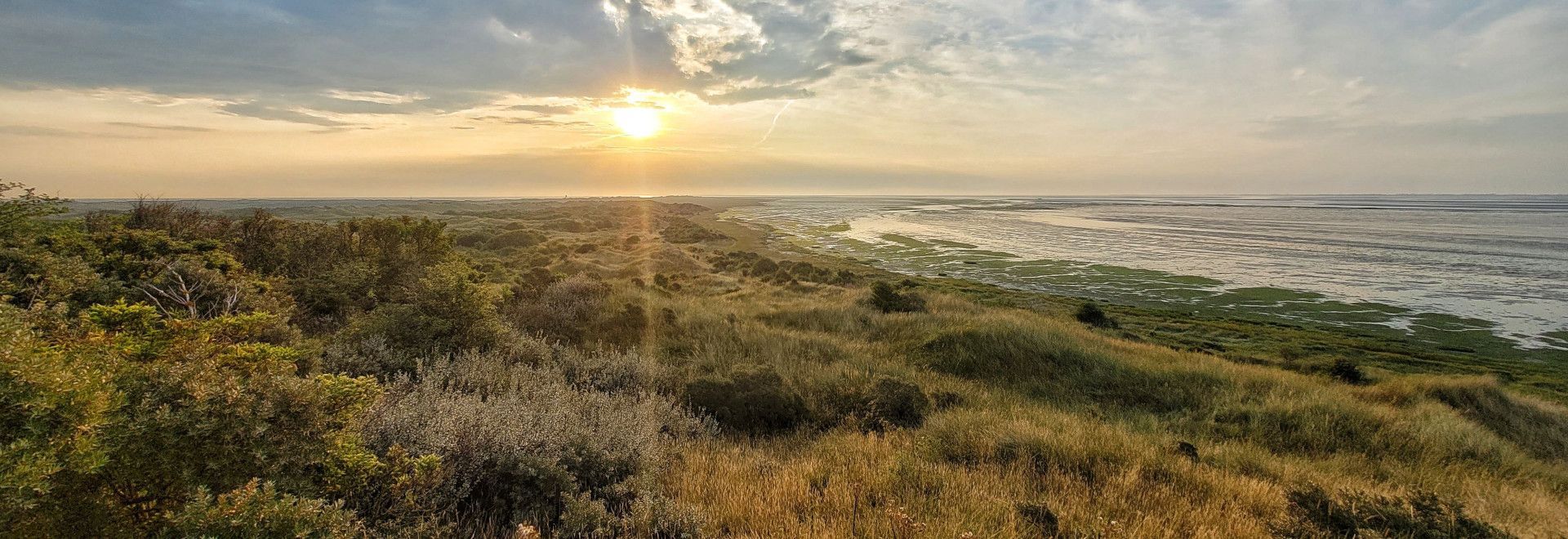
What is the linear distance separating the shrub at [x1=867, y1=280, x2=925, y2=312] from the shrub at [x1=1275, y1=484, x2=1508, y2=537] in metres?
13.8

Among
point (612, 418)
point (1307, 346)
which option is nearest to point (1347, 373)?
point (1307, 346)

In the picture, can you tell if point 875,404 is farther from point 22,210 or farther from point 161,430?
point 22,210

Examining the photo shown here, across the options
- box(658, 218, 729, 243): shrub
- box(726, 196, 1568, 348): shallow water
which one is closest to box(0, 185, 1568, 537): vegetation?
box(726, 196, 1568, 348): shallow water

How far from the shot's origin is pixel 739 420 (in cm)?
799

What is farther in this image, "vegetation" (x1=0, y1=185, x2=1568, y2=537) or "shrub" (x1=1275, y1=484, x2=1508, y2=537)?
"shrub" (x1=1275, y1=484, x2=1508, y2=537)

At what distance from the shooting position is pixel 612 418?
20.2 feet

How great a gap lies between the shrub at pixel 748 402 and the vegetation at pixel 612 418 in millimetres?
47

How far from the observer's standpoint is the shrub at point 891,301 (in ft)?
63.0

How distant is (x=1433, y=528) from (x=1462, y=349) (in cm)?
2194

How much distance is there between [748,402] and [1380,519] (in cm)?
661

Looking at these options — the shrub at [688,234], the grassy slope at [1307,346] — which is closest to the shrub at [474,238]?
the shrub at [688,234]

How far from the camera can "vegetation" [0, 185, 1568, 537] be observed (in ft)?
9.34

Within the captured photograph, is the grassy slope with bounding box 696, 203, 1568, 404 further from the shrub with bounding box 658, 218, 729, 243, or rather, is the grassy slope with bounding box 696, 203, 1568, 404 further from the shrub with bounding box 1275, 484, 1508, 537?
the shrub with bounding box 658, 218, 729, 243

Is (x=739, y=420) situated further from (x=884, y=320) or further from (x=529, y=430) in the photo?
(x=884, y=320)
